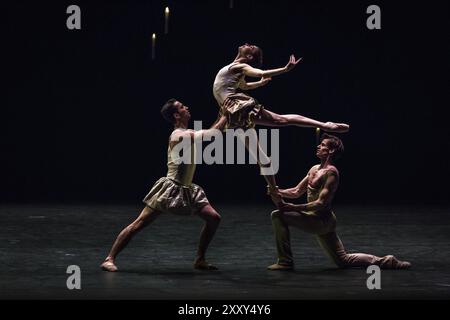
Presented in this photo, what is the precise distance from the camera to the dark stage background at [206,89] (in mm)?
14594

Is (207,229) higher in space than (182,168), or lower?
lower

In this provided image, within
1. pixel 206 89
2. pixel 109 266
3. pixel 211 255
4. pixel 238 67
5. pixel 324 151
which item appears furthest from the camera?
pixel 206 89

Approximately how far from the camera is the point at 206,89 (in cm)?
1469

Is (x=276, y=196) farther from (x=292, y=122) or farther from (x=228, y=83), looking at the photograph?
(x=228, y=83)

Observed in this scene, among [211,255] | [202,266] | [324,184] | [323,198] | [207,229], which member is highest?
[324,184]

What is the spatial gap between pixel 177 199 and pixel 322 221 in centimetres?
114

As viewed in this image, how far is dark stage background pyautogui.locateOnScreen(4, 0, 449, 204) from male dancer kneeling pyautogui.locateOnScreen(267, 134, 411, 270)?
6.98 meters

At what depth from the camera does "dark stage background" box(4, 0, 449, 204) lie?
14594mm

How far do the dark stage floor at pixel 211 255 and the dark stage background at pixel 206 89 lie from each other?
243cm

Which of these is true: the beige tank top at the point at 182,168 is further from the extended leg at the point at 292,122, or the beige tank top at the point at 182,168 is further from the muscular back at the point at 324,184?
the muscular back at the point at 324,184

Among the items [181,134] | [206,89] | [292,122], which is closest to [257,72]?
[292,122]
